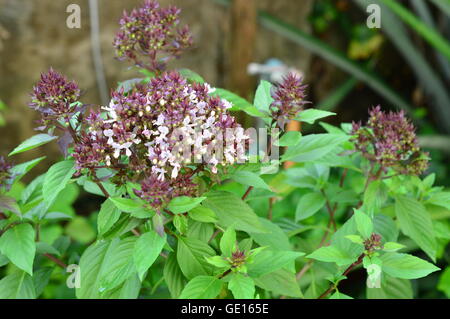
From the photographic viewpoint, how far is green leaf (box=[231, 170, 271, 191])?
0.65m

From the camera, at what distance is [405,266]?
67cm

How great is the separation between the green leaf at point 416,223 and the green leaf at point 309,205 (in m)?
0.14

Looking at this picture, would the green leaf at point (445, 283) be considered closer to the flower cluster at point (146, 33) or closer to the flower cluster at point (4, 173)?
the flower cluster at point (146, 33)

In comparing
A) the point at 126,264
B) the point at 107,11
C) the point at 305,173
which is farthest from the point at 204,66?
the point at 126,264

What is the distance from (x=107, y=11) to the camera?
2154mm

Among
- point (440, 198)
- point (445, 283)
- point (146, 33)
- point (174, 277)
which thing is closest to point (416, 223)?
point (440, 198)

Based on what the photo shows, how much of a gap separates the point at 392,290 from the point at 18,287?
646mm

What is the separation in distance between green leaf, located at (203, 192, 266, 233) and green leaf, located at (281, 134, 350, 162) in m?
0.11

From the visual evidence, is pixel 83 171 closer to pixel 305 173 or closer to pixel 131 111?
pixel 131 111

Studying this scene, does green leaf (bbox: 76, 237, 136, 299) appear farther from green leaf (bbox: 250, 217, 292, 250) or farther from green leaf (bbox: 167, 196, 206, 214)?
green leaf (bbox: 250, 217, 292, 250)

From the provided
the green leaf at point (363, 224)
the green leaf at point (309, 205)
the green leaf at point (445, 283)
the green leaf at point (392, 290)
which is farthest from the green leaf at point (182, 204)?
the green leaf at point (445, 283)

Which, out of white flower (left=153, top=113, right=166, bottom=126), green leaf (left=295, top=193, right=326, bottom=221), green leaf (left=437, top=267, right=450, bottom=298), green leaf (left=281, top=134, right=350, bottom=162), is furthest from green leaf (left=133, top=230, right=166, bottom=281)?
green leaf (left=437, top=267, right=450, bottom=298)

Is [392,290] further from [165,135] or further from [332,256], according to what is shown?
[165,135]

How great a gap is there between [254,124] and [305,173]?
1.52 metres
